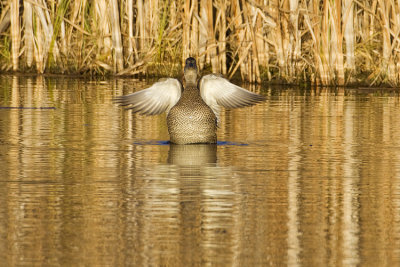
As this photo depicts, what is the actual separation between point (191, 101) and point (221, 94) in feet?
2.93

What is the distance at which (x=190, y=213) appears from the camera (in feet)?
18.5

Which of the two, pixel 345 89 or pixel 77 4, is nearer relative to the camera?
pixel 345 89

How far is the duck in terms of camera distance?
8695mm

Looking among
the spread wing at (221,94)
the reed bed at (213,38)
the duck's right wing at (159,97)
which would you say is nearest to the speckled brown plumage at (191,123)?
the duck's right wing at (159,97)

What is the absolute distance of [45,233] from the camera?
5121mm

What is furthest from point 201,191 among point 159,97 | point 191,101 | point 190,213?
point 159,97

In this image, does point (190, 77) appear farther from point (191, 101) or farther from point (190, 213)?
point (190, 213)

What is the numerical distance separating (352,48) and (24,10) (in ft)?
20.3

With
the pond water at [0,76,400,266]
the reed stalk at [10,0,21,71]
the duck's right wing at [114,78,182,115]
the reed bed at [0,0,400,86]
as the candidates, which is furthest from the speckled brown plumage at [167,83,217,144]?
the reed stalk at [10,0,21,71]

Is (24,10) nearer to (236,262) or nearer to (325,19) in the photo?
(325,19)

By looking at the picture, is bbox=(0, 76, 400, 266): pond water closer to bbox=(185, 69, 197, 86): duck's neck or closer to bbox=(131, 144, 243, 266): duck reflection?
bbox=(131, 144, 243, 266): duck reflection

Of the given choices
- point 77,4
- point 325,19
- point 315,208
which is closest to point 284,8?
point 325,19

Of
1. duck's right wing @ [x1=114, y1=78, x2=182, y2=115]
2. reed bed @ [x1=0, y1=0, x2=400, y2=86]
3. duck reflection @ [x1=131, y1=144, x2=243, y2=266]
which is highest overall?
reed bed @ [x1=0, y1=0, x2=400, y2=86]

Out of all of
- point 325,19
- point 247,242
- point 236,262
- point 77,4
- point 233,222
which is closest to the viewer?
point 236,262
